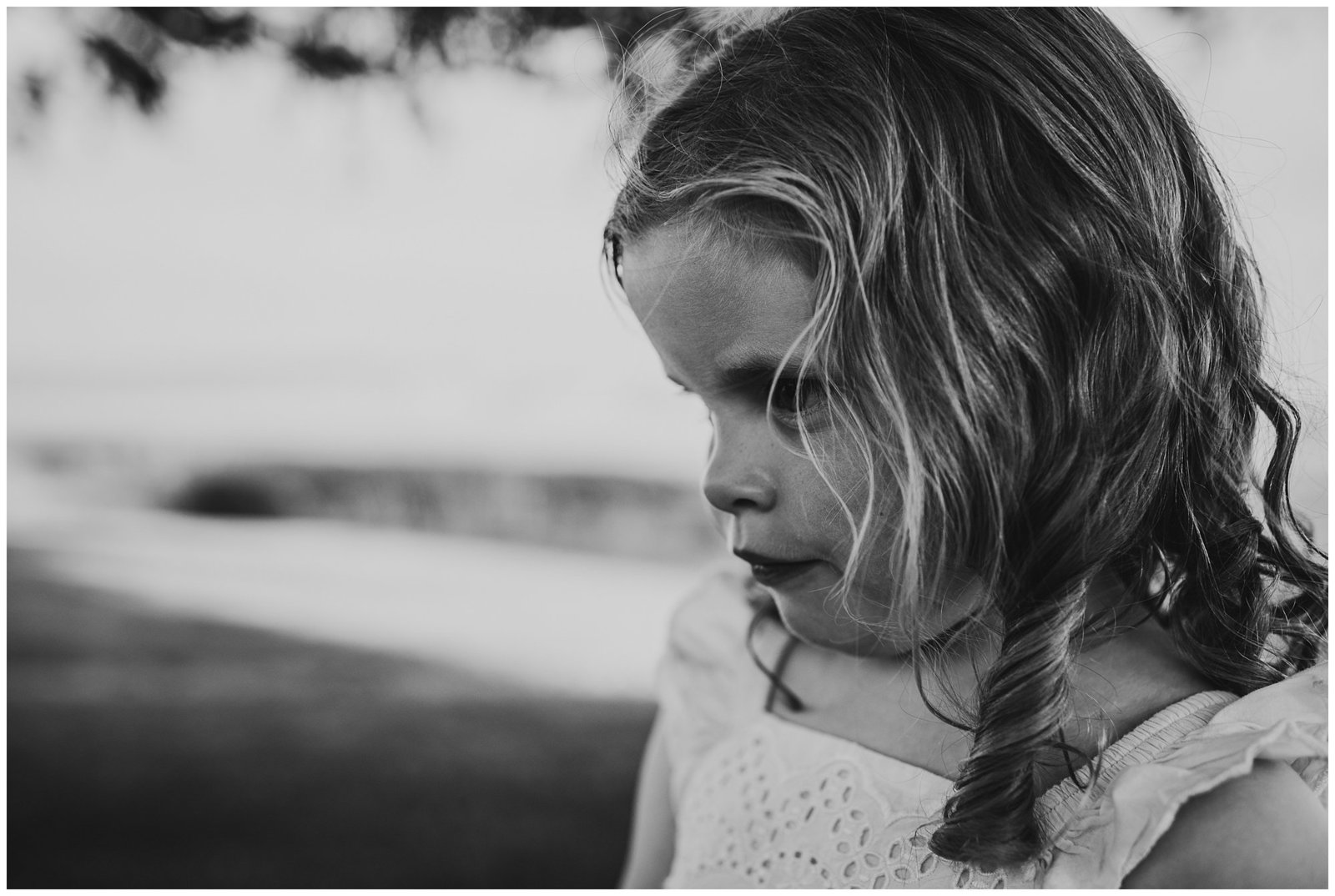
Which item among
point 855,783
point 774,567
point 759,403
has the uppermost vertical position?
point 759,403

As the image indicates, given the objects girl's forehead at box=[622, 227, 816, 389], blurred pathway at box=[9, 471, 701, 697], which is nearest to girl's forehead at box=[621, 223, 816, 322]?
girl's forehead at box=[622, 227, 816, 389]

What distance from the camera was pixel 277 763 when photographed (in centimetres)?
159

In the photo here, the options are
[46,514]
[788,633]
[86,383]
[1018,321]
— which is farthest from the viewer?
[46,514]

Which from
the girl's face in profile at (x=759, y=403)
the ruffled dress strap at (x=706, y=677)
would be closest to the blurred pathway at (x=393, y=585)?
the ruffled dress strap at (x=706, y=677)

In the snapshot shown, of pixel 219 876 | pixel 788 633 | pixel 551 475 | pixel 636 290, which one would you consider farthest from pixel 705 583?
pixel 219 876

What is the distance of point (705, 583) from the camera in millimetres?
1035

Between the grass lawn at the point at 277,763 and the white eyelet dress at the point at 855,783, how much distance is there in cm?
64

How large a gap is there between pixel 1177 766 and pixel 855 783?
0.79 feet

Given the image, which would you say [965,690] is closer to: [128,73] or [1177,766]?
[1177,766]

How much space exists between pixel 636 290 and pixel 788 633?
0.37 meters

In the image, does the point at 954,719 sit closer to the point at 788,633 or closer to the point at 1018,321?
the point at 788,633

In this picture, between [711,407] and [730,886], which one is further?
[730,886]

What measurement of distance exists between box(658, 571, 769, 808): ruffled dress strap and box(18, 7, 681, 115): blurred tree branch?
512 millimetres

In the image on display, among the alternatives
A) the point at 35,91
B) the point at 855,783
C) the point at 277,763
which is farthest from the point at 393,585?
the point at 855,783
